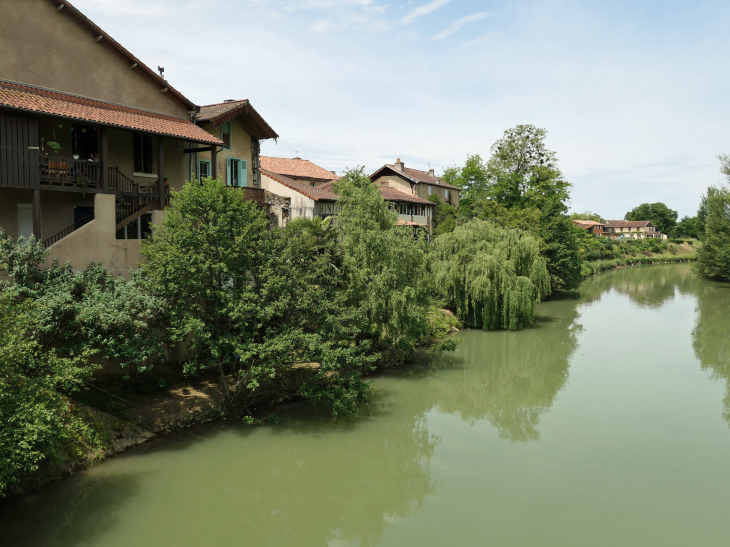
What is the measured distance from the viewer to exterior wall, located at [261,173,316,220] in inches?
1313

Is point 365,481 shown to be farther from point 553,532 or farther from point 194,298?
point 194,298

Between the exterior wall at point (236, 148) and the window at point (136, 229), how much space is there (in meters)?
3.65

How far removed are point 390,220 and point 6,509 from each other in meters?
15.8

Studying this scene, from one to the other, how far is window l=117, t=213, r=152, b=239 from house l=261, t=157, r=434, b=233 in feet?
30.5

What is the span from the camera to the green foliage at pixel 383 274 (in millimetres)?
19297

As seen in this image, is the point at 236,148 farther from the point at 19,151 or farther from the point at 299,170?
the point at 299,170

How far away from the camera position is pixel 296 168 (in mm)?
44969

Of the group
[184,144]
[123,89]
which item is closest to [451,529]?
[184,144]

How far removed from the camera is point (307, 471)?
13.5 m

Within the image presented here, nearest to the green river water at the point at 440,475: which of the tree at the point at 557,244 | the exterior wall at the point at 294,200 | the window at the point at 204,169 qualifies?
the window at the point at 204,169

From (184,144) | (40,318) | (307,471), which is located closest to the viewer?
(40,318)

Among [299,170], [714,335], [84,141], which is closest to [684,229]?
[714,335]

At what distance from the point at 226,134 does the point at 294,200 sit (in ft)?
36.2

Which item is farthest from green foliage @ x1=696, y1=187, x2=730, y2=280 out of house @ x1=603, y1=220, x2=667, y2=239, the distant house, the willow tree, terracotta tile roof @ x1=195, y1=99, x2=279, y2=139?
house @ x1=603, y1=220, x2=667, y2=239
